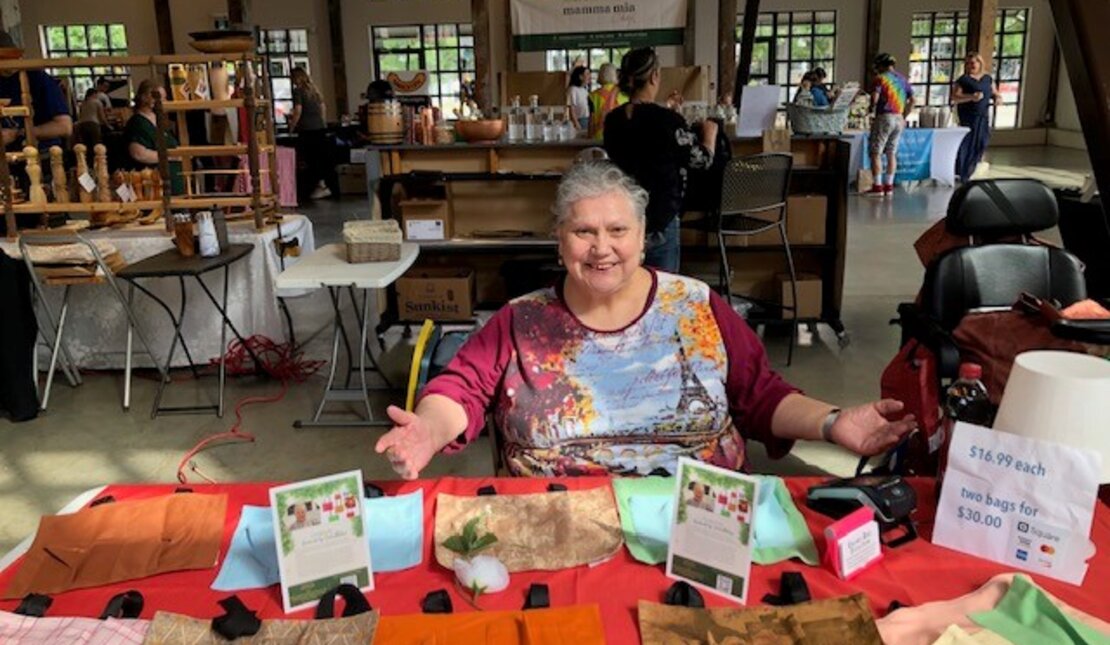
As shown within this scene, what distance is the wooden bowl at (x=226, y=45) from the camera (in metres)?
4.27

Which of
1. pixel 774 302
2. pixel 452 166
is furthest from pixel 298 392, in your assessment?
pixel 774 302

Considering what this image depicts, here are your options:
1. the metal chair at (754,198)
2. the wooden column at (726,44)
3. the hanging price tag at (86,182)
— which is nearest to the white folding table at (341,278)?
the hanging price tag at (86,182)

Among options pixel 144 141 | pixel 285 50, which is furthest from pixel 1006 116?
pixel 144 141

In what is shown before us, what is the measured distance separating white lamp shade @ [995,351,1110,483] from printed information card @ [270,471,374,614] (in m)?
0.93

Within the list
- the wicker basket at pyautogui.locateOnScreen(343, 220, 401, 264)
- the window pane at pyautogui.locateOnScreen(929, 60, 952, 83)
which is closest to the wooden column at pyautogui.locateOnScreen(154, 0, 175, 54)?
the wicker basket at pyautogui.locateOnScreen(343, 220, 401, 264)

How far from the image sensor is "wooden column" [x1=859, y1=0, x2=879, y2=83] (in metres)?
15.2

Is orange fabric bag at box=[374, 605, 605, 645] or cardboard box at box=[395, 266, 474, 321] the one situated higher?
orange fabric bag at box=[374, 605, 605, 645]

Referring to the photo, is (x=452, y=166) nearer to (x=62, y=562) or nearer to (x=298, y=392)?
(x=298, y=392)

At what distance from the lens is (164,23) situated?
14.4 metres

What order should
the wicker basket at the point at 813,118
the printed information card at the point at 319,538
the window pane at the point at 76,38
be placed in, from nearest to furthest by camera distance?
1. the printed information card at the point at 319,538
2. the wicker basket at the point at 813,118
3. the window pane at the point at 76,38

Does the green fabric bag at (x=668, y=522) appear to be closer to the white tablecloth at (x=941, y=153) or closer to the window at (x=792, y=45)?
the white tablecloth at (x=941, y=153)

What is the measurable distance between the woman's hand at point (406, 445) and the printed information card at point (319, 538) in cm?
23

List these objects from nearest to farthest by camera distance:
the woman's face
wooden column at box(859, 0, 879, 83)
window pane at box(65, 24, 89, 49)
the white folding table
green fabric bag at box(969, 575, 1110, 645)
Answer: green fabric bag at box(969, 575, 1110, 645) < the woman's face < the white folding table < window pane at box(65, 24, 89, 49) < wooden column at box(859, 0, 879, 83)

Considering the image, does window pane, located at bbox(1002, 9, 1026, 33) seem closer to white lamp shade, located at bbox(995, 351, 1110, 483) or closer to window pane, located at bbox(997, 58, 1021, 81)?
window pane, located at bbox(997, 58, 1021, 81)
